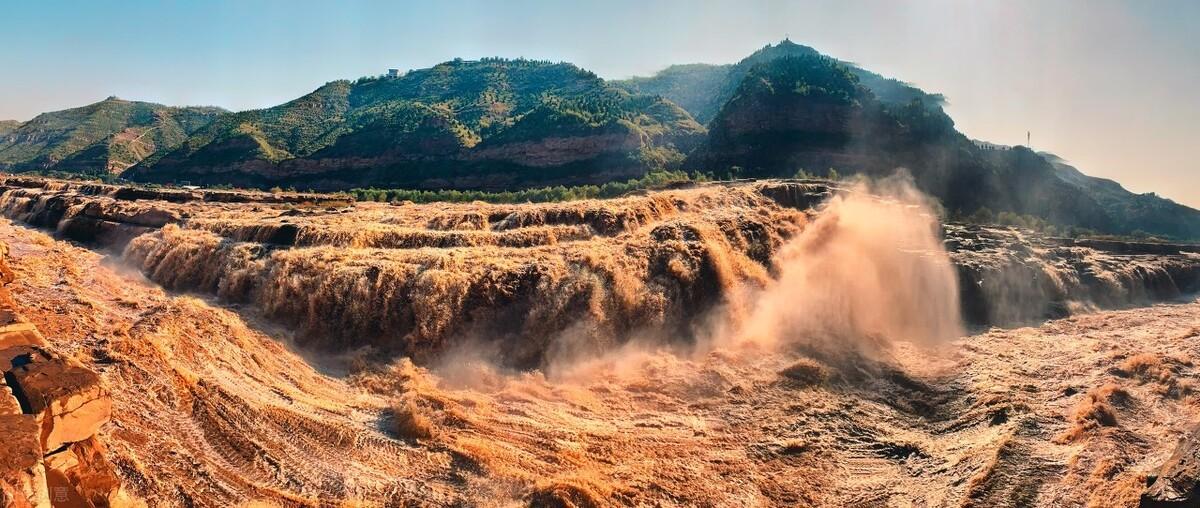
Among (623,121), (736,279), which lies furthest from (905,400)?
(623,121)

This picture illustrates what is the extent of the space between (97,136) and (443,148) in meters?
87.9

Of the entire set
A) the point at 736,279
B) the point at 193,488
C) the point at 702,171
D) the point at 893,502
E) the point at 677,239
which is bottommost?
the point at 893,502

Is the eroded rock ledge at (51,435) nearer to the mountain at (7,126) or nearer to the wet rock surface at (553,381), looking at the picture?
the wet rock surface at (553,381)

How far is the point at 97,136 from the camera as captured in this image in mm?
116375

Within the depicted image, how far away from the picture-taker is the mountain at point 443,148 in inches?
3182

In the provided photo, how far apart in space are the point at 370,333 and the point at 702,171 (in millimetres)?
55847

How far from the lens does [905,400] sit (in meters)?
17.5

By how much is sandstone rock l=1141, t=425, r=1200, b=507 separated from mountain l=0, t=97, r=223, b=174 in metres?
126

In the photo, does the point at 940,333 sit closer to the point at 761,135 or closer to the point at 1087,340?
the point at 1087,340

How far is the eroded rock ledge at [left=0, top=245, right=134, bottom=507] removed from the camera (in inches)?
263

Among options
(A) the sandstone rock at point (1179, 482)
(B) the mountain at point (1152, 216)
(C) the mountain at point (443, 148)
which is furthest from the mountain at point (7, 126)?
(B) the mountain at point (1152, 216)

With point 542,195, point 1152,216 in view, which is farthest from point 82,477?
point 1152,216

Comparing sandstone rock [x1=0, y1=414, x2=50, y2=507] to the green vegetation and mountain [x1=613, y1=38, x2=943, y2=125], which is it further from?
mountain [x1=613, y1=38, x2=943, y2=125]

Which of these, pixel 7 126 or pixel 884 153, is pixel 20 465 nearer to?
pixel 884 153
